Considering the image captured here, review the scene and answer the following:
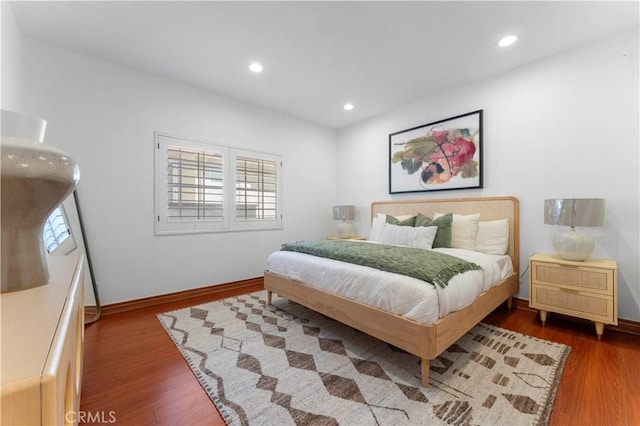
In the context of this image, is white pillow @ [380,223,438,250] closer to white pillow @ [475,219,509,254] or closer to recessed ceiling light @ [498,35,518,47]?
white pillow @ [475,219,509,254]

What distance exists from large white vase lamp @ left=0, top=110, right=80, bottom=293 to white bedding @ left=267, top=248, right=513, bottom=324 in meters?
1.68

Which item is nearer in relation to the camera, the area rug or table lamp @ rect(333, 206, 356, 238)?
the area rug

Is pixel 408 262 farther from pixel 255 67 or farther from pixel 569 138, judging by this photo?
pixel 255 67

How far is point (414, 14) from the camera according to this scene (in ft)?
6.97

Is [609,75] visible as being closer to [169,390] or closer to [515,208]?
[515,208]

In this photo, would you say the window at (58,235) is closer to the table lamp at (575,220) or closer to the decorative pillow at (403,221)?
the decorative pillow at (403,221)

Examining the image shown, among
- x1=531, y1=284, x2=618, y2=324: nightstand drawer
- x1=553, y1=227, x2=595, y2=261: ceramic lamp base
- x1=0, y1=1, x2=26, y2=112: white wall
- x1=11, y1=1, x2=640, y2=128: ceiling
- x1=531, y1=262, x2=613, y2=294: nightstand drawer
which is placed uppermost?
x1=11, y1=1, x2=640, y2=128: ceiling

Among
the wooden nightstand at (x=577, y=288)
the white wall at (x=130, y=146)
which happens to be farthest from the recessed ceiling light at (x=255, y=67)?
the wooden nightstand at (x=577, y=288)

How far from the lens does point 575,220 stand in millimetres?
2275

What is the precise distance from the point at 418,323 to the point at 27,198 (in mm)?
1873

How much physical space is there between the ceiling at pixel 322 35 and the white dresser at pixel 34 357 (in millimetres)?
2266

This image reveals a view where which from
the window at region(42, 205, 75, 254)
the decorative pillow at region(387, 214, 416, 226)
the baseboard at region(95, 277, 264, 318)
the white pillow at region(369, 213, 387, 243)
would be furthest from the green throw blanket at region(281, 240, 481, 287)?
the window at region(42, 205, 75, 254)

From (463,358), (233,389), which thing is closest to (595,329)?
(463,358)

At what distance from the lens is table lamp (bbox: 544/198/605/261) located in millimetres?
2215
